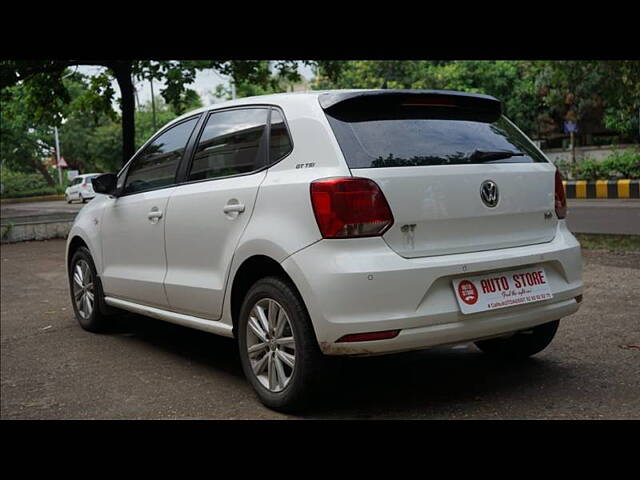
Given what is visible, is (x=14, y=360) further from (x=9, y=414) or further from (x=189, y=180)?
(x=189, y=180)

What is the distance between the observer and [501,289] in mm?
3453

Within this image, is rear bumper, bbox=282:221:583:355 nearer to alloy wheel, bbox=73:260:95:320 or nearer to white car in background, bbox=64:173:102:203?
alloy wheel, bbox=73:260:95:320

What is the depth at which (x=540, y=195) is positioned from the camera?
378cm

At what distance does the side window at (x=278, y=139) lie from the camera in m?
3.76

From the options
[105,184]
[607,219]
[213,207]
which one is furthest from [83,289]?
[607,219]

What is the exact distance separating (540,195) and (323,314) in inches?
55.1

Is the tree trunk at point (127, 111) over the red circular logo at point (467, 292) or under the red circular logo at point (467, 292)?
over

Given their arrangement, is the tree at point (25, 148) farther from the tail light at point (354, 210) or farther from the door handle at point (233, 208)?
the tail light at point (354, 210)

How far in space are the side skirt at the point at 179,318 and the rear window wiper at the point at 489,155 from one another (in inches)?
65.0

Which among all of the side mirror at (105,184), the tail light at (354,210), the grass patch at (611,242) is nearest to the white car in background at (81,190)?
the grass patch at (611,242)

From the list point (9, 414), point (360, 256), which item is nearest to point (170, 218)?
point (9, 414)

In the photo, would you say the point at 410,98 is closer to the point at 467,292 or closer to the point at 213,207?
the point at 467,292

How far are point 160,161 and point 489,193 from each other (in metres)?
2.52

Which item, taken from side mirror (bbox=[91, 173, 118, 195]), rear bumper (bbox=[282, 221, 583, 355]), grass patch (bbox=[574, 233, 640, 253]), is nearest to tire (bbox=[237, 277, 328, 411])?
rear bumper (bbox=[282, 221, 583, 355])
